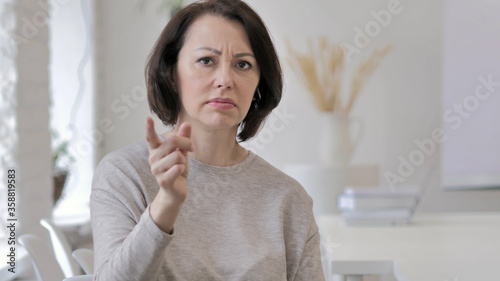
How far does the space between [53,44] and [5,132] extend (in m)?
1.49

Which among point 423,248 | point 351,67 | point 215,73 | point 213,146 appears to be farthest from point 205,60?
point 351,67

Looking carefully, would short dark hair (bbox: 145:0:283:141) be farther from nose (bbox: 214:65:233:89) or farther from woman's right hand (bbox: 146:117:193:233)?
woman's right hand (bbox: 146:117:193:233)

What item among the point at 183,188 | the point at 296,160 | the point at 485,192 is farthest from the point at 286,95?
the point at 183,188

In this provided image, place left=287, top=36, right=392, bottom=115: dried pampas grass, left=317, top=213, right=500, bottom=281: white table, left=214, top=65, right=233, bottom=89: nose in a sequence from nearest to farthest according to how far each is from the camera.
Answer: left=214, top=65, right=233, bottom=89: nose < left=317, top=213, right=500, bottom=281: white table < left=287, top=36, right=392, bottom=115: dried pampas grass

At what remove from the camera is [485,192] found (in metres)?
4.61

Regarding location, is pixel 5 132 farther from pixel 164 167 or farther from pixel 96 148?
pixel 96 148

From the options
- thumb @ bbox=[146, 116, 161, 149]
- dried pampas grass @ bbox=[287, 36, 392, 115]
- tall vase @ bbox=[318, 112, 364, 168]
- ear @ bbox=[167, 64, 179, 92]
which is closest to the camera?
thumb @ bbox=[146, 116, 161, 149]

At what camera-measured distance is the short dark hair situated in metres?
1.53

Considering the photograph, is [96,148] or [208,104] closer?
[208,104]

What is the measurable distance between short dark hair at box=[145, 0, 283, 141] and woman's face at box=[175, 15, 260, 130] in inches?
0.7

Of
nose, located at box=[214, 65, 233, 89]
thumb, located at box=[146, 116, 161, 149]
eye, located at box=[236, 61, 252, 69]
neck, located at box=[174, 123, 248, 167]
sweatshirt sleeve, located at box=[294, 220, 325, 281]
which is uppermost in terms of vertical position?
eye, located at box=[236, 61, 252, 69]

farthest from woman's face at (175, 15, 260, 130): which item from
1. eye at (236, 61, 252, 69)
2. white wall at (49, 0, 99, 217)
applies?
white wall at (49, 0, 99, 217)

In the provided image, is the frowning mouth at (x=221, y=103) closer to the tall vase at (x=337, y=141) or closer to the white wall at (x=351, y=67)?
the tall vase at (x=337, y=141)

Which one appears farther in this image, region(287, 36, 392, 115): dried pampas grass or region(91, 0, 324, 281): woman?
region(287, 36, 392, 115): dried pampas grass
